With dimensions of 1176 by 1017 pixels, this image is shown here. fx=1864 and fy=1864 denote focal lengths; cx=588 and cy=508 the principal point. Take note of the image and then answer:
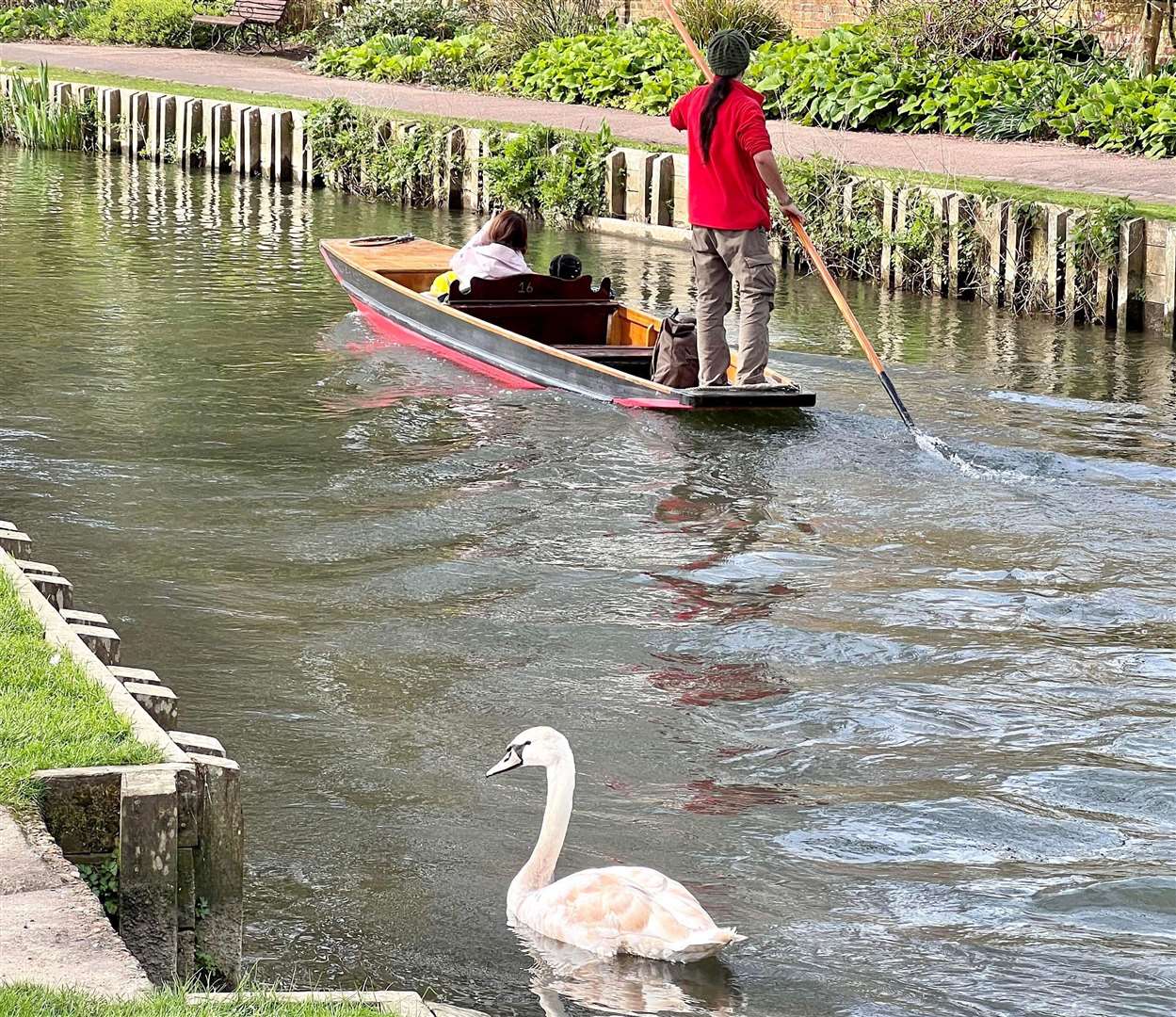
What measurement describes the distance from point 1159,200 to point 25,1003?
14.4m

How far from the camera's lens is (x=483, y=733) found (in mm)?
6934

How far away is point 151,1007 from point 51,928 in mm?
459

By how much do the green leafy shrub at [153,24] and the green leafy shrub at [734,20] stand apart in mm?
14141

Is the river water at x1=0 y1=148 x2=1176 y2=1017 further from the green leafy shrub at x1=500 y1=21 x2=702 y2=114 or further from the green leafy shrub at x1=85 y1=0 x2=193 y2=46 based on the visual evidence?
the green leafy shrub at x1=85 y1=0 x2=193 y2=46

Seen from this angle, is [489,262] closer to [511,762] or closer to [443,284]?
[443,284]

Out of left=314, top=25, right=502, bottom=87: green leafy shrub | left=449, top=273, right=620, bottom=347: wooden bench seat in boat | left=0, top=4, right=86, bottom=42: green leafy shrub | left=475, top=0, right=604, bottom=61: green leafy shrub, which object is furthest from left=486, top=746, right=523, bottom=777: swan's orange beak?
left=0, top=4, right=86, bottom=42: green leafy shrub

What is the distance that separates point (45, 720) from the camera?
5137mm

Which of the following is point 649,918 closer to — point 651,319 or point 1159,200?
point 651,319

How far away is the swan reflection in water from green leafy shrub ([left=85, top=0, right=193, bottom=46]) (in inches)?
1344

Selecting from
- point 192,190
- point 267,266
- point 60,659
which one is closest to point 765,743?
point 60,659

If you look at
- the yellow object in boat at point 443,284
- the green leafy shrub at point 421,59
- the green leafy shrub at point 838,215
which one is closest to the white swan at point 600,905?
the yellow object in boat at point 443,284

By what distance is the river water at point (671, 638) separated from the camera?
5.45 meters

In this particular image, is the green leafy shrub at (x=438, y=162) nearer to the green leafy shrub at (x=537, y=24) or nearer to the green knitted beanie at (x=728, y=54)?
the green leafy shrub at (x=537, y=24)

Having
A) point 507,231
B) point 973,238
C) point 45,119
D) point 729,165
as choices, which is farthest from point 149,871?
point 45,119
